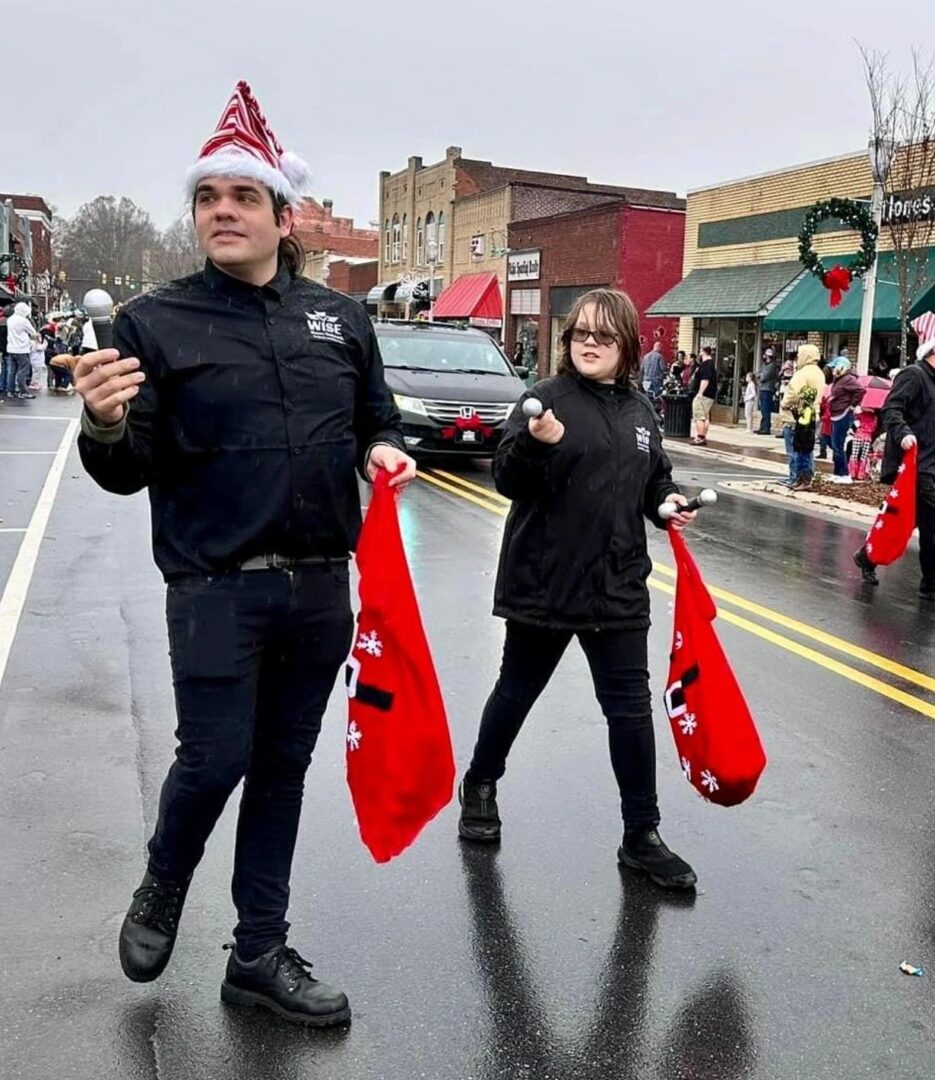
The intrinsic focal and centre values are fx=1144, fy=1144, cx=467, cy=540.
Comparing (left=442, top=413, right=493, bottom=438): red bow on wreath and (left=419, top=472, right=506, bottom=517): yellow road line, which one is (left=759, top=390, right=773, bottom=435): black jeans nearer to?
(left=442, top=413, right=493, bottom=438): red bow on wreath

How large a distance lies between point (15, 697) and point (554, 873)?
2863 millimetres

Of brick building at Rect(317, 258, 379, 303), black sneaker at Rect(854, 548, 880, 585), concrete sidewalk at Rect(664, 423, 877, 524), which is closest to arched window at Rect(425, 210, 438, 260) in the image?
brick building at Rect(317, 258, 379, 303)

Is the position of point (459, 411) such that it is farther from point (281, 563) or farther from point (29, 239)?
point (29, 239)

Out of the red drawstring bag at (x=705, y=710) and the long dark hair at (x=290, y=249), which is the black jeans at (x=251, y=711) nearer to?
the long dark hair at (x=290, y=249)

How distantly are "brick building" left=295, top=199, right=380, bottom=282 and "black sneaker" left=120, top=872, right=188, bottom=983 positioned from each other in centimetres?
6190

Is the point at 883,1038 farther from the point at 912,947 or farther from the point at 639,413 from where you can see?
the point at 639,413

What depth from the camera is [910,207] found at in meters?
17.3

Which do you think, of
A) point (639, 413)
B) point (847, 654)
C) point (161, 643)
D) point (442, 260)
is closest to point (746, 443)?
point (847, 654)

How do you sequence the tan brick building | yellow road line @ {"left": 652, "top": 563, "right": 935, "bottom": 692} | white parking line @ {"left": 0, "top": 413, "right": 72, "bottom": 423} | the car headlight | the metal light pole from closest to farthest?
yellow road line @ {"left": 652, "top": 563, "right": 935, "bottom": 692} → the car headlight → white parking line @ {"left": 0, "top": 413, "right": 72, "bottom": 423} → the tan brick building → the metal light pole

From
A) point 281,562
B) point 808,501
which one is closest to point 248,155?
Result: point 281,562

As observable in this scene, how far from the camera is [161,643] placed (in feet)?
20.7

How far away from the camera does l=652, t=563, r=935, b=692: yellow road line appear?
20.0 feet

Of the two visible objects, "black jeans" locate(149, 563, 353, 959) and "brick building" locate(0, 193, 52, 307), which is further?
"brick building" locate(0, 193, 52, 307)

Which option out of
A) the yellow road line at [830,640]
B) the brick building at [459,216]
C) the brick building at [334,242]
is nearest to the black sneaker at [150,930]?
the yellow road line at [830,640]
